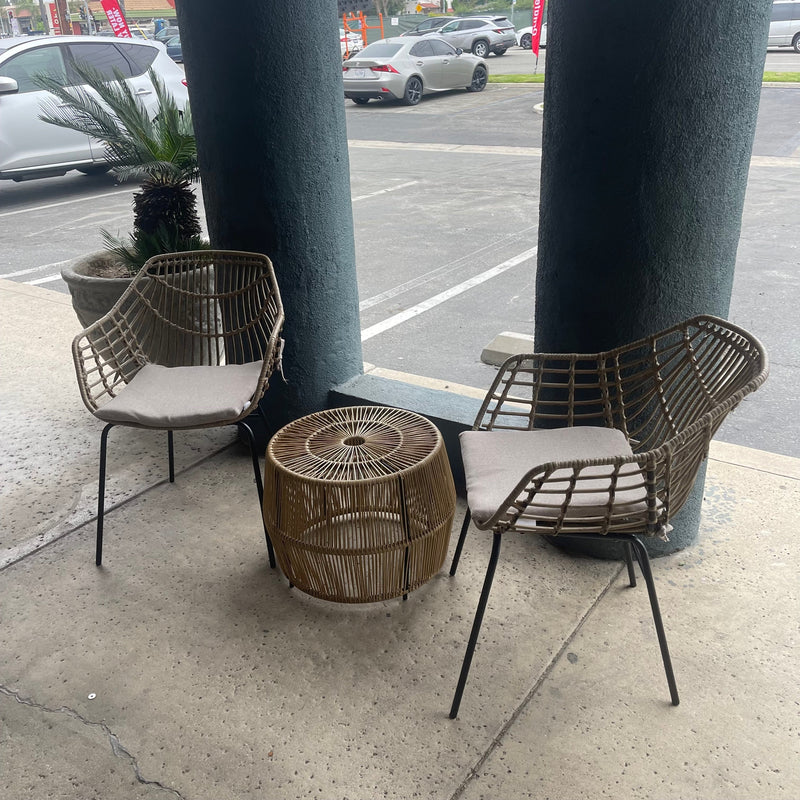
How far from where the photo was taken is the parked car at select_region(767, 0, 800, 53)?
68.5 ft

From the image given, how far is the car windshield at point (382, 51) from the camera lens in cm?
1673

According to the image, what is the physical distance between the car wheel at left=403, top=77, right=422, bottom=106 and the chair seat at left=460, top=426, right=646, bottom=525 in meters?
16.0

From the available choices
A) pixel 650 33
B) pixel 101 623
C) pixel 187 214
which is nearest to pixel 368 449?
pixel 101 623

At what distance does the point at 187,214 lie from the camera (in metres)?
3.79

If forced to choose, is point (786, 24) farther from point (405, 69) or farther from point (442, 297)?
point (442, 297)

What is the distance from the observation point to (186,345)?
3.52 meters

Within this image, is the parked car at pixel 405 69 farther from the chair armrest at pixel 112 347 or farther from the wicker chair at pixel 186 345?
the chair armrest at pixel 112 347

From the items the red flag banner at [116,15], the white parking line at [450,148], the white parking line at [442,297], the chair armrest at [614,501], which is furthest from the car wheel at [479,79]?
the chair armrest at [614,501]

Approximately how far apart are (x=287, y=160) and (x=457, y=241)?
4.37 m

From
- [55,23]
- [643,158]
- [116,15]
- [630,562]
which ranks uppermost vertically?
[55,23]

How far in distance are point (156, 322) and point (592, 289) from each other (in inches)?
72.8

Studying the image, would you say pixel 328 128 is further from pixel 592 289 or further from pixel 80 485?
pixel 80 485

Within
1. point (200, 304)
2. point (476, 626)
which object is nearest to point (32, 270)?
point (200, 304)

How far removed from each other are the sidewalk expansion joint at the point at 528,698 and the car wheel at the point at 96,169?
9712mm
